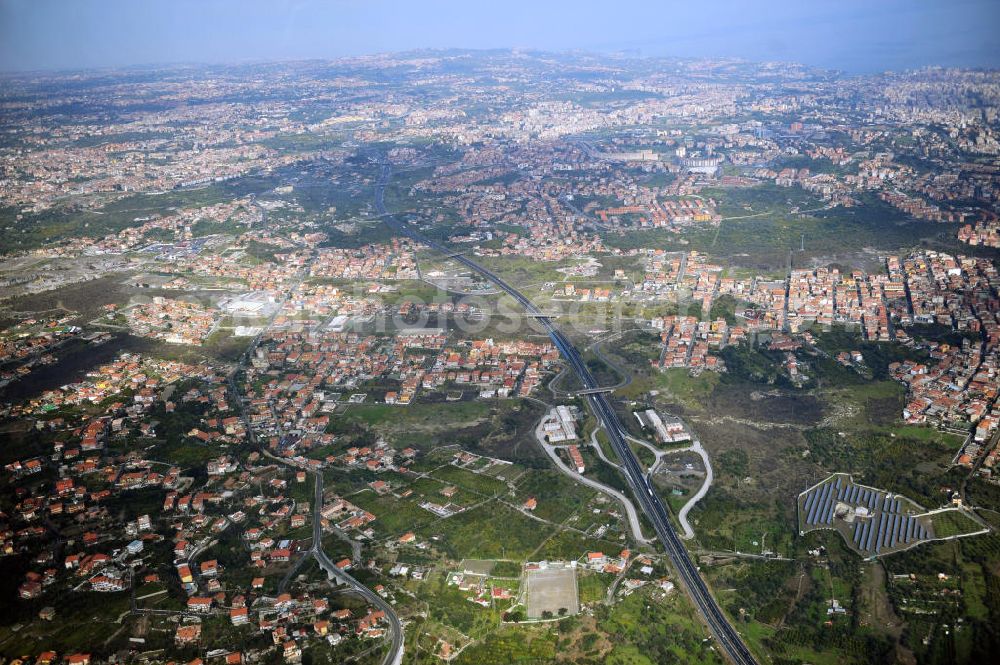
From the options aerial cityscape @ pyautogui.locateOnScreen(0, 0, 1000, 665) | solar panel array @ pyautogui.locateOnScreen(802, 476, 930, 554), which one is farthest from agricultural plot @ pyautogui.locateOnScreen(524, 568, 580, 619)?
solar panel array @ pyautogui.locateOnScreen(802, 476, 930, 554)

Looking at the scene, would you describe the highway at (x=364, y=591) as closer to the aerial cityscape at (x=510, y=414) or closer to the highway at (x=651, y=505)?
the aerial cityscape at (x=510, y=414)

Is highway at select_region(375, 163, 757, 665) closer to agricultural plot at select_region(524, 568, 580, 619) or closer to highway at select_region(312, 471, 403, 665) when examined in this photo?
agricultural plot at select_region(524, 568, 580, 619)

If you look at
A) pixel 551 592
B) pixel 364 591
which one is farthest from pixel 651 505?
pixel 364 591

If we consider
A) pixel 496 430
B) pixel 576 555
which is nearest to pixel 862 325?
pixel 496 430

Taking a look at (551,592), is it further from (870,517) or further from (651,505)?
(870,517)

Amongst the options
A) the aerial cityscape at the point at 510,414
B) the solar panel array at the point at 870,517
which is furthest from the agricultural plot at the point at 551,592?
the solar panel array at the point at 870,517

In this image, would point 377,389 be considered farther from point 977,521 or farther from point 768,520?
point 977,521
